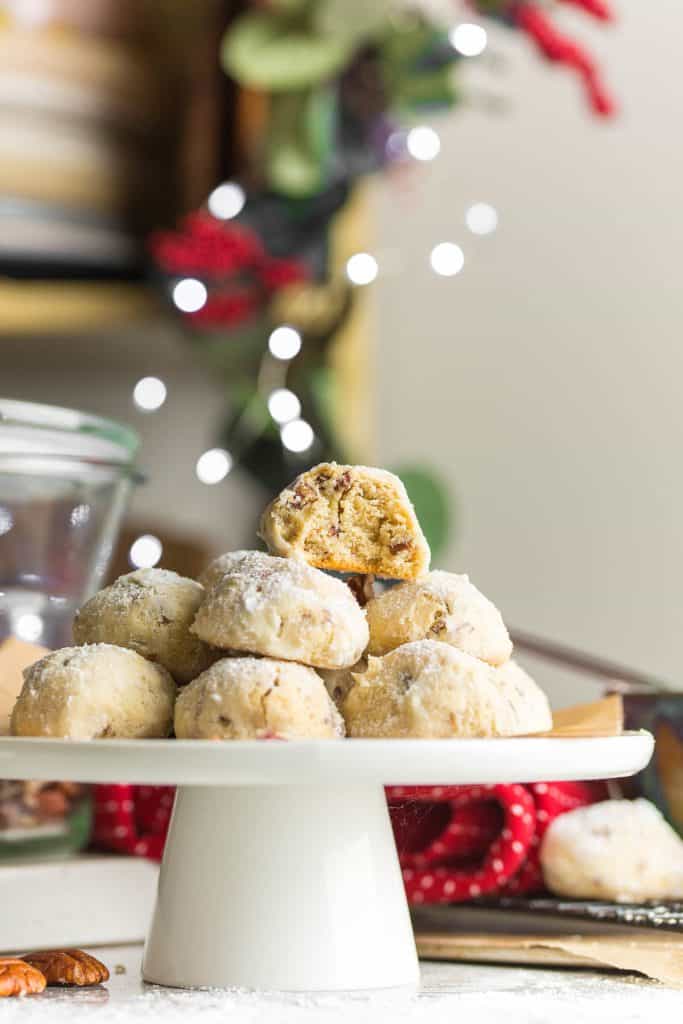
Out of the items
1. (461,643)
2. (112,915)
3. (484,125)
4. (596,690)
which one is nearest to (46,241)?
(484,125)

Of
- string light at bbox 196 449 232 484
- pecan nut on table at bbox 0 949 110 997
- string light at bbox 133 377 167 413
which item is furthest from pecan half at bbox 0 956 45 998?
string light at bbox 133 377 167 413

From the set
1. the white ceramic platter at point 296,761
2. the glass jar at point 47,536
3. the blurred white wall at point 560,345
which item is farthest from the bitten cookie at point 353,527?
the blurred white wall at point 560,345

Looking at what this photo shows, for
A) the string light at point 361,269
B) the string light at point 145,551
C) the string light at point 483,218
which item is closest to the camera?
the string light at point 145,551

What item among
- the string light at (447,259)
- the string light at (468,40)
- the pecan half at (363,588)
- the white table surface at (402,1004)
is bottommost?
the white table surface at (402,1004)

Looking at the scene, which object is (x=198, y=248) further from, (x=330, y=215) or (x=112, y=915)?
(x=112, y=915)

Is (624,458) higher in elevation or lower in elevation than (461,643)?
higher

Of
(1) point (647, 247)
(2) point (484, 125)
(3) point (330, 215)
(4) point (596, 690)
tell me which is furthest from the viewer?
(2) point (484, 125)

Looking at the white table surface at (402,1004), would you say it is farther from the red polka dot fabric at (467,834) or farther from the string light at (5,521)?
the string light at (5,521)

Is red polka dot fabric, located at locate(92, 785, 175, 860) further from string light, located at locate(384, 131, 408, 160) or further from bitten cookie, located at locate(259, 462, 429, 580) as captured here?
string light, located at locate(384, 131, 408, 160)
